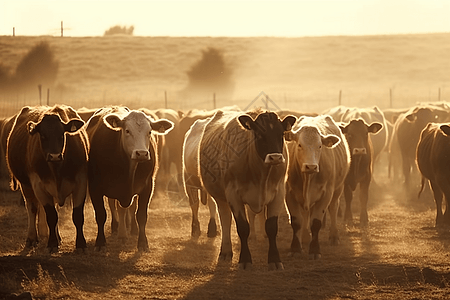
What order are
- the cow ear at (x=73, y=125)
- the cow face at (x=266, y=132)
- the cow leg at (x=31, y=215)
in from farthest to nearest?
the cow leg at (x=31, y=215)
the cow ear at (x=73, y=125)
the cow face at (x=266, y=132)

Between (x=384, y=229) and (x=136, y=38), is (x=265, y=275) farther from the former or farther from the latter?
(x=136, y=38)

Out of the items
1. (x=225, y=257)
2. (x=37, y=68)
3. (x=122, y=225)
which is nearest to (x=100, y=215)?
(x=122, y=225)

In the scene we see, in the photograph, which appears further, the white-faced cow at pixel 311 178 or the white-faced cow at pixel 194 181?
the white-faced cow at pixel 194 181

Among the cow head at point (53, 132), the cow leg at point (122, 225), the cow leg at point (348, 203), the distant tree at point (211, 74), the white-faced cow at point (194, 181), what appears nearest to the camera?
the cow head at point (53, 132)

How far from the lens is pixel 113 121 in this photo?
10656 mm

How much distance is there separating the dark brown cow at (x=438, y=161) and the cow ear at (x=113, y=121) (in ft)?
16.5

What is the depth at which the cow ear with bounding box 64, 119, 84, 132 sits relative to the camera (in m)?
10.2

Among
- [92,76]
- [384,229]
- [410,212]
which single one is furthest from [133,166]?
[92,76]

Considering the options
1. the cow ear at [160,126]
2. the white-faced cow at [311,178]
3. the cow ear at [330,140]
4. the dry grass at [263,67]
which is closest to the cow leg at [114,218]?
the cow ear at [160,126]

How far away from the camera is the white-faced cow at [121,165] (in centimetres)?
1048

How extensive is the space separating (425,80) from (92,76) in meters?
22.3

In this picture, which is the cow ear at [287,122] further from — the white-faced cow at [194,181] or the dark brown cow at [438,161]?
the dark brown cow at [438,161]

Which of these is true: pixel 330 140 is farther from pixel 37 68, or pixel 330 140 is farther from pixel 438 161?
pixel 37 68

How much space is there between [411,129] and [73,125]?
34.4 feet
